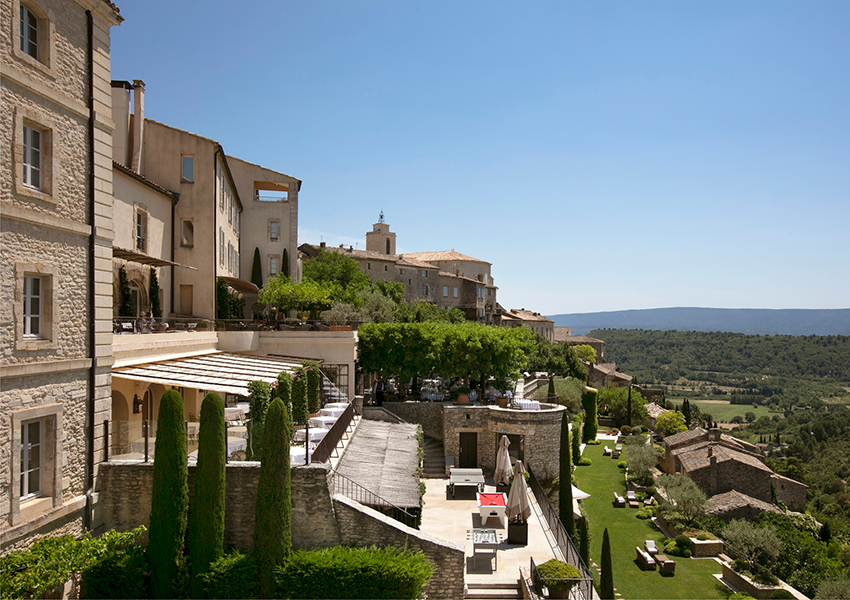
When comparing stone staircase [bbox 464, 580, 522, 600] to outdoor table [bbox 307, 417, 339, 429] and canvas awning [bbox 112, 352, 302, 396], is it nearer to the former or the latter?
outdoor table [bbox 307, 417, 339, 429]

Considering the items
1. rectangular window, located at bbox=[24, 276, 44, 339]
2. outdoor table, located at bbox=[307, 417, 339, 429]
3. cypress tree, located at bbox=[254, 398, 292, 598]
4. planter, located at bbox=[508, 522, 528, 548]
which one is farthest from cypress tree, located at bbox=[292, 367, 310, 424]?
planter, located at bbox=[508, 522, 528, 548]

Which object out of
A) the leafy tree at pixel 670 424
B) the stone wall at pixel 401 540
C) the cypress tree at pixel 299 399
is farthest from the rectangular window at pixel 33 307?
the leafy tree at pixel 670 424

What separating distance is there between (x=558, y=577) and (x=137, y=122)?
25832 millimetres

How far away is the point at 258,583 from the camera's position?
522 inches

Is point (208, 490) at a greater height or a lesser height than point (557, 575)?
greater

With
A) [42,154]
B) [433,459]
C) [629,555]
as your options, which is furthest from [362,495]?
[629,555]

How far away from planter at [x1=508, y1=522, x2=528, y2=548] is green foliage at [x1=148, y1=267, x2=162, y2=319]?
17057 millimetres

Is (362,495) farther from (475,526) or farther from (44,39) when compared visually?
(44,39)

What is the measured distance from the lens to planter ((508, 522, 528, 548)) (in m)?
20.6

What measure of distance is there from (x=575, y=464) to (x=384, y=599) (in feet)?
99.1

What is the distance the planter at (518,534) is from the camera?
67.5 ft

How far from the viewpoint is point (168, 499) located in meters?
12.9

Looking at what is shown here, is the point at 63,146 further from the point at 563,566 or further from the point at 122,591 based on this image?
the point at 563,566

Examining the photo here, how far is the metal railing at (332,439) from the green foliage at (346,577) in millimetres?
2558
